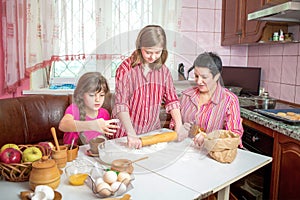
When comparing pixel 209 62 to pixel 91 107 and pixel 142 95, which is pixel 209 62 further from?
pixel 91 107

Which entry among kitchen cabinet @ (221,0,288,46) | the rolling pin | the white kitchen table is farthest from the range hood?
the rolling pin

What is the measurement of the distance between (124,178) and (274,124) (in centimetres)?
106

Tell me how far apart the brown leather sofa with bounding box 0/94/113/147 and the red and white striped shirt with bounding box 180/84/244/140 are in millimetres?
886

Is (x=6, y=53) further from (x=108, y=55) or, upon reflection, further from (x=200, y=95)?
(x=200, y=95)

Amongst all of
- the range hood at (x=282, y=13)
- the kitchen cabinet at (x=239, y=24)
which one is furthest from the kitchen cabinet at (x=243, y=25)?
the range hood at (x=282, y=13)

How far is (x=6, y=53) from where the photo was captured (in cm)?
210

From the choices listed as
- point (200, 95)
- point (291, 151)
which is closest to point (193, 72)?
point (200, 95)

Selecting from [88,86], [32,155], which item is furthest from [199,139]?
[32,155]

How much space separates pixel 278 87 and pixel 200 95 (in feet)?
4.69

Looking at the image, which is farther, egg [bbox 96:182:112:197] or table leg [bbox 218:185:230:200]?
table leg [bbox 218:185:230:200]

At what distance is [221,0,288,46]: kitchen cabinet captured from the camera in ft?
7.00

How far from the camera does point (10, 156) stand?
3.12ft

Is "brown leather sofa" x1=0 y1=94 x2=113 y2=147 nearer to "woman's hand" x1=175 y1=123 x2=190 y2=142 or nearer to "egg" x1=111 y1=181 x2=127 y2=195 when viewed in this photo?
"woman's hand" x1=175 y1=123 x2=190 y2=142

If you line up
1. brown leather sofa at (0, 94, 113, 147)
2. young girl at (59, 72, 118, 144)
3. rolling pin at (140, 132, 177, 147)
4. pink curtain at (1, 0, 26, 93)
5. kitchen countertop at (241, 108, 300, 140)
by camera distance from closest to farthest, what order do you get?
young girl at (59, 72, 118, 144) → rolling pin at (140, 132, 177, 147) → kitchen countertop at (241, 108, 300, 140) → brown leather sofa at (0, 94, 113, 147) → pink curtain at (1, 0, 26, 93)
